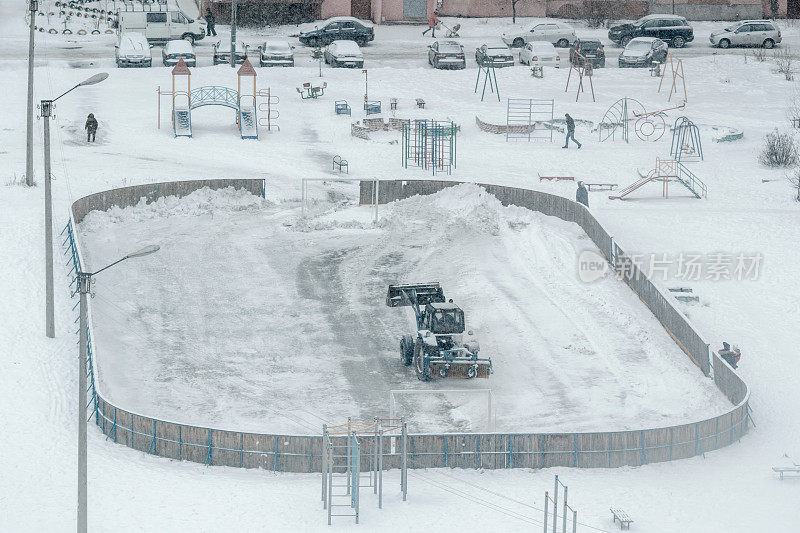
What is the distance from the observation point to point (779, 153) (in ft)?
142

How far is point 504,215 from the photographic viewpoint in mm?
37688

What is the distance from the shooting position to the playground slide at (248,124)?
46.1 m

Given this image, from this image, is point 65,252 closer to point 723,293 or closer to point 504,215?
point 504,215

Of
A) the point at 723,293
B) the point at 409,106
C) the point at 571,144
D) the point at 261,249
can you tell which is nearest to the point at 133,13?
the point at 409,106

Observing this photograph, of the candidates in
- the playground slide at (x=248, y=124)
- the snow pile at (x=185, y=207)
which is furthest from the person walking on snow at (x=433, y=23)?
the snow pile at (x=185, y=207)

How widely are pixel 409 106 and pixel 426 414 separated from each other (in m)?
26.0

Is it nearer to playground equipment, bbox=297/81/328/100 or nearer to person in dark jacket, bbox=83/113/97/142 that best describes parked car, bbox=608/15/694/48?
playground equipment, bbox=297/81/328/100

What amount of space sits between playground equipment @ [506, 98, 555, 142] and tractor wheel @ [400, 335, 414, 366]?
1931cm

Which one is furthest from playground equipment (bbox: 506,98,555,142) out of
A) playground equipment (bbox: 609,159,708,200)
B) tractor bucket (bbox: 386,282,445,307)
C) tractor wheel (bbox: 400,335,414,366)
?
tractor wheel (bbox: 400,335,414,366)

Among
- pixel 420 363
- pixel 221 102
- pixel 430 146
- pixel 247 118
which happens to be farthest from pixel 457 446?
pixel 221 102

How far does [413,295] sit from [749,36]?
36043 mm

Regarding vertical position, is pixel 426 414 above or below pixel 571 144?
below

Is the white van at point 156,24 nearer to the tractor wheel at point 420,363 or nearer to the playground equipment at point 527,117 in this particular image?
the playground equipment at point 527,117

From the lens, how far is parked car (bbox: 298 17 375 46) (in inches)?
2333
